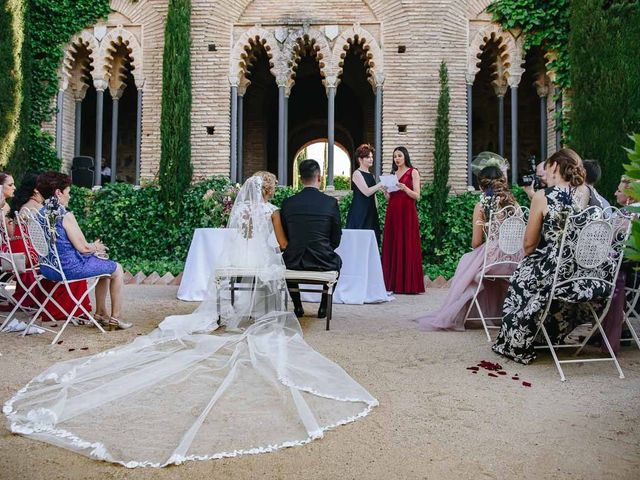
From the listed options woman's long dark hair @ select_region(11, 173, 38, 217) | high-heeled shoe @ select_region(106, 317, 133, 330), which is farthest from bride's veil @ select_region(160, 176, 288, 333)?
woman's long dark hair @ select_region(11, 173, 38, 217)

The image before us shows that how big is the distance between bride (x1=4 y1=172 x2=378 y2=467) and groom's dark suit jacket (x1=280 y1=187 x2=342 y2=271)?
839 millimetres

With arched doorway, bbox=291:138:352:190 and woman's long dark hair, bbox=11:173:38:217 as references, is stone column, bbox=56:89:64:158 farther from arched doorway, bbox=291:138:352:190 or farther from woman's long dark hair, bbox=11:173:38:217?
woman's long dark hair, bbox=11:173:38:217

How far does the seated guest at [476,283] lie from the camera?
4.88 meters

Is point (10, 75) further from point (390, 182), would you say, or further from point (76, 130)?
point (390, 182)

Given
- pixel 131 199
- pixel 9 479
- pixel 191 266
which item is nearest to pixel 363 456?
pixel 9 479

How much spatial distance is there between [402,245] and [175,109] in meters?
5.40

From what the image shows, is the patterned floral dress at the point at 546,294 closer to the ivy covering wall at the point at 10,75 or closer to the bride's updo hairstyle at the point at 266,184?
the bride's updo hairstyle at the point at 266,184

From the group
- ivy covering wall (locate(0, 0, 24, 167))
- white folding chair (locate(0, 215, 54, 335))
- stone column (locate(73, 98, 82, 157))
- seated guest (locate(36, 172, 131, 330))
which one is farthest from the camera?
stone column (locate(73, 98, 82, 157))

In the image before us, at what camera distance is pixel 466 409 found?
9.22ft

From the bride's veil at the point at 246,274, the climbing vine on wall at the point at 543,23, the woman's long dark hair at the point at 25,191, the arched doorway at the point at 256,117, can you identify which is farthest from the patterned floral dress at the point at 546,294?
the arched doorway at the point at 256,117

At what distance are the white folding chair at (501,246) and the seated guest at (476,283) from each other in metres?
0.06

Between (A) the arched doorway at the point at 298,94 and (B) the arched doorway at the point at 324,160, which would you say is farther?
(B) the arched doorway at the point at 324,160

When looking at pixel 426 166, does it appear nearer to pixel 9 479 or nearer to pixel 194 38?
pixel 194 38

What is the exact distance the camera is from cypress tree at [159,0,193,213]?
1008cm
